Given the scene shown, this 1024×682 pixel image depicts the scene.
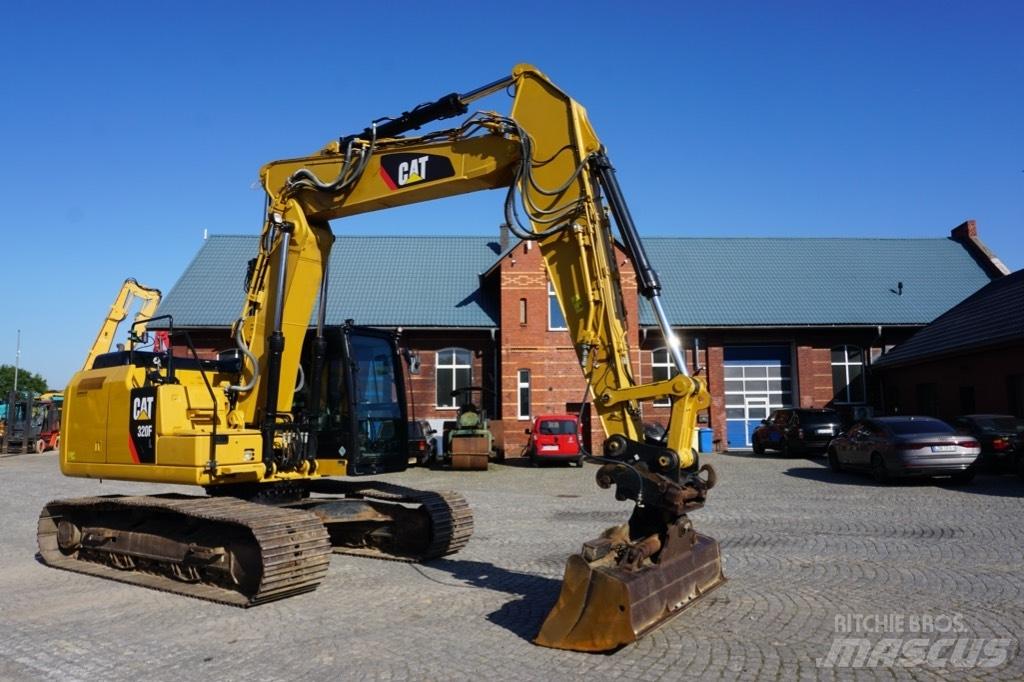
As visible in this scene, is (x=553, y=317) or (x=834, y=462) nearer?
(x=834, y=462)

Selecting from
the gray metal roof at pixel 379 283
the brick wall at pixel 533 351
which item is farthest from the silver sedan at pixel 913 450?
the gray metal roof at pixel 379 283

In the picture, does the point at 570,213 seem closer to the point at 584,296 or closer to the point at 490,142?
the point at 584,296

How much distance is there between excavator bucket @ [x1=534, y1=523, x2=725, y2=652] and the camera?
550cm

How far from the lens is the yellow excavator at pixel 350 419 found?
6.17 m

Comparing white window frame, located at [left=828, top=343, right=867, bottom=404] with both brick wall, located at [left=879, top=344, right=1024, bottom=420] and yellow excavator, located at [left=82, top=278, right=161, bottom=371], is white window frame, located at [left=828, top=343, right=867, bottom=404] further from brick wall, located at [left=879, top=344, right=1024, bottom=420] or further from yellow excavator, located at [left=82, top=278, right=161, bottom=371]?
yellow excavator, located at [left=82, top=278, right=161, bottom=371]

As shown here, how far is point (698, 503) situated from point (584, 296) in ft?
6.82

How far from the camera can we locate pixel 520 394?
1128 inches

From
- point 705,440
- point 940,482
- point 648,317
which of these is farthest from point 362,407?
point 648,317

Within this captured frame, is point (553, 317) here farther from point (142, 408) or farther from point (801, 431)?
point (142, 408)

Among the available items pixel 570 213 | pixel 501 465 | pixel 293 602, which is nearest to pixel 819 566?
pixel 570 213

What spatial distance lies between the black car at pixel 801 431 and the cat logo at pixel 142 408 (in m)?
20.6

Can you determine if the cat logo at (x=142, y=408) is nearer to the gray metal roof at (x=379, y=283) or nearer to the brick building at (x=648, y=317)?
the brick building at (x=648, y=317)

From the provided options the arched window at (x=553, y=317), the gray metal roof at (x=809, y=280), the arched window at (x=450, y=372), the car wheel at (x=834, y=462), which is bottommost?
the car wheel at (x=834, y=462)

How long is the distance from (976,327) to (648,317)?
35.0 ft
